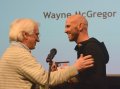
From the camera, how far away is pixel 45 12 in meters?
3.12

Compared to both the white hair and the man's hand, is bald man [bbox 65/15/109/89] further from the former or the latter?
the white hair

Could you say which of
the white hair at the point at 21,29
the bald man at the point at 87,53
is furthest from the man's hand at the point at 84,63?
the white hair at the point at 21,29

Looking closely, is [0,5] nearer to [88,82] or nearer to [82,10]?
[82,10]

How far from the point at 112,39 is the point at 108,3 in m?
0.29

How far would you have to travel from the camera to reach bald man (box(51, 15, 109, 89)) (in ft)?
6.95

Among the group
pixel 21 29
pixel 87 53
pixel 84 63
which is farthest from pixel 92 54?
pixel 21 29

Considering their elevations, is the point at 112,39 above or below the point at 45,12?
below

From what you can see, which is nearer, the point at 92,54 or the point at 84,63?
the point at 84,63

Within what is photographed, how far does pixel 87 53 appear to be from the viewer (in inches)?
83.6

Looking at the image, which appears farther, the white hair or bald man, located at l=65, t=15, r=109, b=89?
bald man, located at l=65, t=15, r=109, b=89

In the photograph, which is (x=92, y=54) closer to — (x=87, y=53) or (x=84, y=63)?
(x=87, y=53)

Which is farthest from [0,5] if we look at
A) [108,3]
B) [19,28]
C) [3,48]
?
[19,28]

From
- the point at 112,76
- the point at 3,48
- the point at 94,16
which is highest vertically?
the point at 94,16

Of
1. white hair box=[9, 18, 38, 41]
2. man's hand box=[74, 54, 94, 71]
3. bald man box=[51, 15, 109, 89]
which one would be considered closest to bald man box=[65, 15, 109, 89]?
bald man box=[51, 15, 109, 89]
